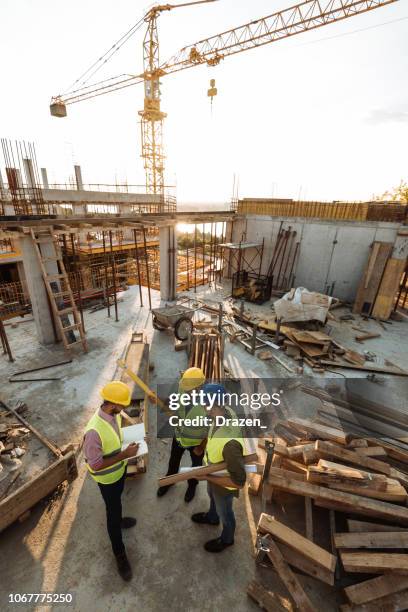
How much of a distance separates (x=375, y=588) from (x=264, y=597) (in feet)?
4.09

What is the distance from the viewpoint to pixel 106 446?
3.13 meters

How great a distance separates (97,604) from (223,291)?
1282cm

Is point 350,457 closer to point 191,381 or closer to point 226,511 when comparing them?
point 226,511

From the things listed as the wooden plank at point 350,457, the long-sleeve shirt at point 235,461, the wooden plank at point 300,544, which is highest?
the long-sleeve shirt at point 235,461

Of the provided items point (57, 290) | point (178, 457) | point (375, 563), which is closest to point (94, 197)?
point (57, 290)

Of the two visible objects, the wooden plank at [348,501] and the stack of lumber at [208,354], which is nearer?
the wooden plank at [348,501]

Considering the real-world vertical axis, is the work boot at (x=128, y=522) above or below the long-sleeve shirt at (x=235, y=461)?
below

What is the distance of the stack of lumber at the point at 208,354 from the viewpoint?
23.2 ft

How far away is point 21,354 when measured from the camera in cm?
833

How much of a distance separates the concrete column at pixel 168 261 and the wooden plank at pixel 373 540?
11.0 m

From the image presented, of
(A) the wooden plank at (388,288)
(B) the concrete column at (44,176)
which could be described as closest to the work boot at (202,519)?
(A) the wooden plank at (388,288)

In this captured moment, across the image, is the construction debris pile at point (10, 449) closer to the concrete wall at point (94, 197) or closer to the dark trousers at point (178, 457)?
the dark trousers at point (178, 457)

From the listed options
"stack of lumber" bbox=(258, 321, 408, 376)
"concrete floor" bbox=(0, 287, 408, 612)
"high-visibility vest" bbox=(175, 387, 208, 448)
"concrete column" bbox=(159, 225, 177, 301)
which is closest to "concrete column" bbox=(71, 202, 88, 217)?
"concrete column" bbox=(159, 225, 177, 301)

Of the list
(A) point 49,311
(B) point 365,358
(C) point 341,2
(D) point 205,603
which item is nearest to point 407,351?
(B) point 365,358
